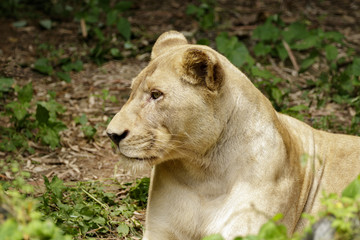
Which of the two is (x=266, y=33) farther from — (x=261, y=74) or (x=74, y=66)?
(x=74, y=66)

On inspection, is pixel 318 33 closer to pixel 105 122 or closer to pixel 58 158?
pixel 105 122

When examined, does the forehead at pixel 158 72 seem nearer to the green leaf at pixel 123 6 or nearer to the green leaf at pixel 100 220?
the green leaf at pixel 100 220

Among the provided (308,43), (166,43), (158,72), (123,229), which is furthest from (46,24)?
(158,72)

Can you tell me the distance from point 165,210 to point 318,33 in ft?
14.6

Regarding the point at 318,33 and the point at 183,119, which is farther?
the point at 318,33

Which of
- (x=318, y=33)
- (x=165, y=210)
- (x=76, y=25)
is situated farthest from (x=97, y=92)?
(x=165, y=210)

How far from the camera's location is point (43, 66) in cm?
799

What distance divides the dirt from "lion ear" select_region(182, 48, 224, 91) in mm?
2181

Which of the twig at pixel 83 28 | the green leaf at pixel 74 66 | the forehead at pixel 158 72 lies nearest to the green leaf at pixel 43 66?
the green leaf at pixel 74 66

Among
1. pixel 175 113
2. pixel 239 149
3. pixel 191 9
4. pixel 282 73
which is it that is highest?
pixel 175 113

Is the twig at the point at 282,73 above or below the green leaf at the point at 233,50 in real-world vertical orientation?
below

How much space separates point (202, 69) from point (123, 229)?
169 cm

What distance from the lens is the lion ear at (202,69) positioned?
3.90 metres

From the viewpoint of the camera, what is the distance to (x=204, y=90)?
4.00 m
